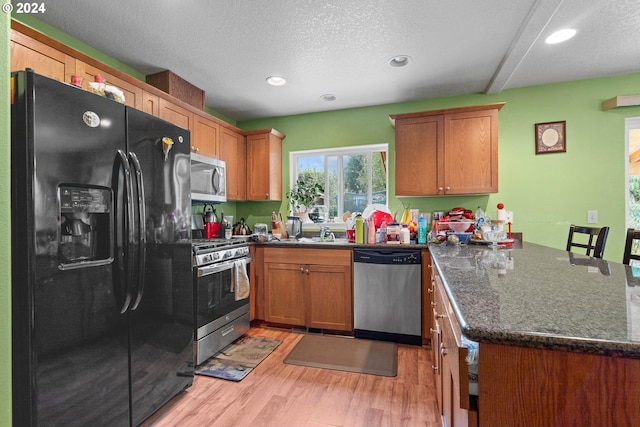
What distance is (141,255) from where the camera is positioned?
1.53 meters

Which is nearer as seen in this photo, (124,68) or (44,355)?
(44,355)

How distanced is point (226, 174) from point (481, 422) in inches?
121

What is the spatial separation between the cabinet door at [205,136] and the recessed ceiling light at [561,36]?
9.58 ft

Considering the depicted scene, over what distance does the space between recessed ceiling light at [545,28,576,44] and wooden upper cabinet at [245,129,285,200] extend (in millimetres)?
2634

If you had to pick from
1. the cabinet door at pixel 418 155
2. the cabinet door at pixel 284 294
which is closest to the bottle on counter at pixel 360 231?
the cabinet door at pixel 418 155

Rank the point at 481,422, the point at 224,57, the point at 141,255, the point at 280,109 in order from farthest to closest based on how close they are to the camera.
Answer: the point at 280,109 → the point at 224,57 → the point at 141,255 → the point at 481,422

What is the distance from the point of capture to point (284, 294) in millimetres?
2959

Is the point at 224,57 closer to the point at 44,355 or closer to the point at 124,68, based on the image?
the point at 124,68

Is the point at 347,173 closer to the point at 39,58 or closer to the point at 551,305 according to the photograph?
the point at 39,58

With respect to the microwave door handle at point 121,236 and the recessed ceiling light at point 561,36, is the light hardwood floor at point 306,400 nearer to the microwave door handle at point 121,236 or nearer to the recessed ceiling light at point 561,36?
the microwave door handle at point 121,236

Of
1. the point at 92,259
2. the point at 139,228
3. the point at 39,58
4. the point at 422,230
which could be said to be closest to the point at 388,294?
A: the point at 422,230

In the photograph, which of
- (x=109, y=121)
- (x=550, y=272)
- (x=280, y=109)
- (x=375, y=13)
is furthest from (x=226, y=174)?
(x=550, y=272)

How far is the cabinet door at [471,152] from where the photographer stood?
278cm

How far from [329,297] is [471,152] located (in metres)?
1.98
